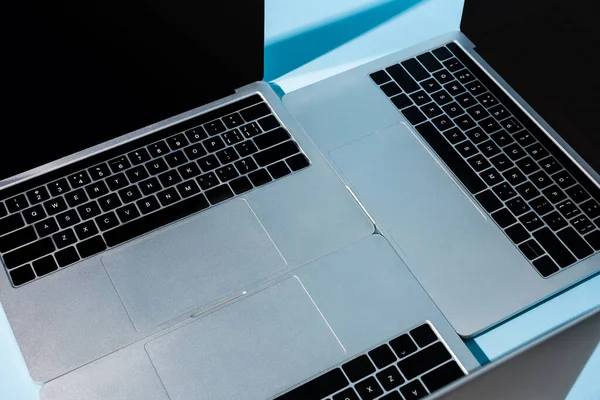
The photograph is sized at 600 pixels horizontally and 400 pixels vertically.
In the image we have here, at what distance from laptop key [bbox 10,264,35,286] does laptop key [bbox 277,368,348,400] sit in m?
0.30

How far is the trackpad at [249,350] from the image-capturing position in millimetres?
733

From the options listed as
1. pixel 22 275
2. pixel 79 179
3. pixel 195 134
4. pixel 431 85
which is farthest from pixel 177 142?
pixel 431 85

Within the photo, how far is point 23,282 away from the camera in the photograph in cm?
79

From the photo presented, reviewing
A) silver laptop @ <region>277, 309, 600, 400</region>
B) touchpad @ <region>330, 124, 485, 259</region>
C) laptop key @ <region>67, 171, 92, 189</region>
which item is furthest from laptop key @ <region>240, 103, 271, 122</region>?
silver laptop @ <region>277, 309, 600, 400</region>

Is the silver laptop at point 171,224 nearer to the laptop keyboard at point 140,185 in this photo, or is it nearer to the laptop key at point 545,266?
the laptop keyboard at point 140,185

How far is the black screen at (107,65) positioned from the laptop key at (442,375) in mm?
A: 441

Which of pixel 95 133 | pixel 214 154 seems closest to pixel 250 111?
pixel 214 154

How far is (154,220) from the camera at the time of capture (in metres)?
0.85

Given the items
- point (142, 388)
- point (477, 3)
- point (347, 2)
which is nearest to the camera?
point (142, 388)

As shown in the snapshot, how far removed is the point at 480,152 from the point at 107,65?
0.46 m

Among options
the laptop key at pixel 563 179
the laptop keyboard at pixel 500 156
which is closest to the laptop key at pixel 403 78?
the laptop keyboard at pixel 500 156

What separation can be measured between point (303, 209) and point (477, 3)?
38 cm

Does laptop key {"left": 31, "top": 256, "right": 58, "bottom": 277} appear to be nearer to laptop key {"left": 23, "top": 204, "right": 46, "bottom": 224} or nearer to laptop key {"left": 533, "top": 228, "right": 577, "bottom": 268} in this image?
laptop key {"left": 23, "top": 204, "right": 46, "bottom": 224}

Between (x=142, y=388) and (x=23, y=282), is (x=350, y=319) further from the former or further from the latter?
(x=23, y=282)
